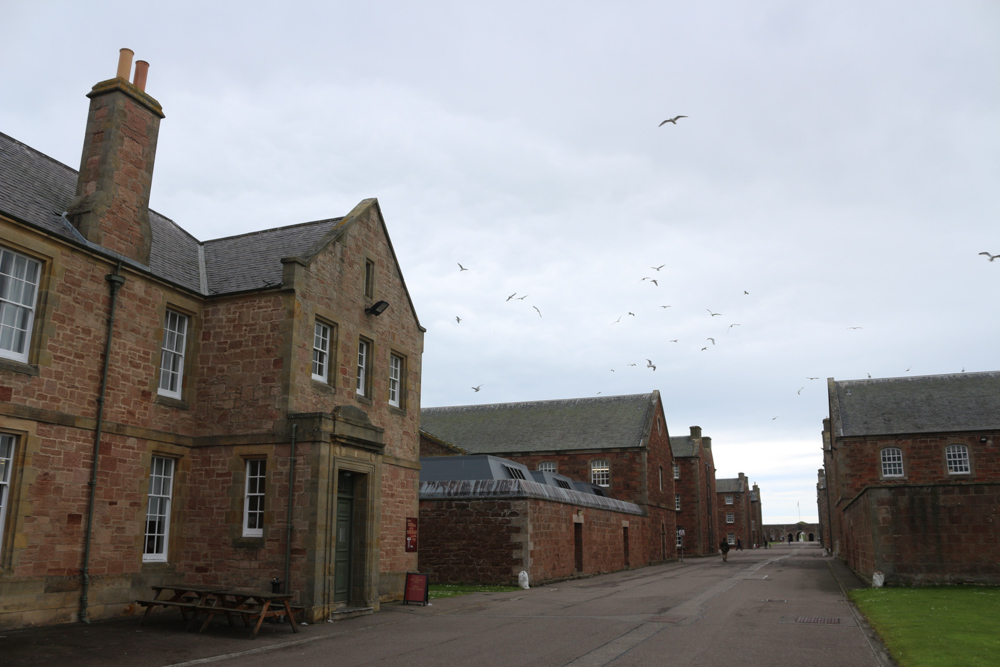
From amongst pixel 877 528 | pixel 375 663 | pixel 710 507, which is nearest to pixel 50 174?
pixel 375 663

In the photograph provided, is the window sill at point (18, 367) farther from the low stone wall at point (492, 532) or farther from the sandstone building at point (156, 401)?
the low stone wall at point (492, 532)

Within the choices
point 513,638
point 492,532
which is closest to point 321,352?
point 513,638

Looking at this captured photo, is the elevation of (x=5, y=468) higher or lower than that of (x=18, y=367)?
lower

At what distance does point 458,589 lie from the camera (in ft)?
75.8

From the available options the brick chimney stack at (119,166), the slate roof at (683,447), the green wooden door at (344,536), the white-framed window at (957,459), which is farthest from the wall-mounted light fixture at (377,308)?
the slate roof at (683,447)

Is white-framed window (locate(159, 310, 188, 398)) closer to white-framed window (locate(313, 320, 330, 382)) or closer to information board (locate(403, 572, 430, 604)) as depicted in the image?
white-framed window (locate(313, 320, 330, 382))

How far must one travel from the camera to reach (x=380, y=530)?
18406mm

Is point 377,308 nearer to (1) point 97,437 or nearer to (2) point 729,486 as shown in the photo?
(1) point 97,437

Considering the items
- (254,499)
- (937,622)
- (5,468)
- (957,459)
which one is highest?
(957,459)

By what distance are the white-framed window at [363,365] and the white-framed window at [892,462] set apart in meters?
32.6

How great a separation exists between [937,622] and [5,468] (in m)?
16.4

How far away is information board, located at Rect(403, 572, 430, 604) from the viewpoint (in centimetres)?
1783

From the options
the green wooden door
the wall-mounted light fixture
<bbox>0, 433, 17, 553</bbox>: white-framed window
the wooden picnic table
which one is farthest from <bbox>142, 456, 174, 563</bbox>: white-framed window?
the wall-mounted light fixture

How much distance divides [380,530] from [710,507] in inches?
2130
